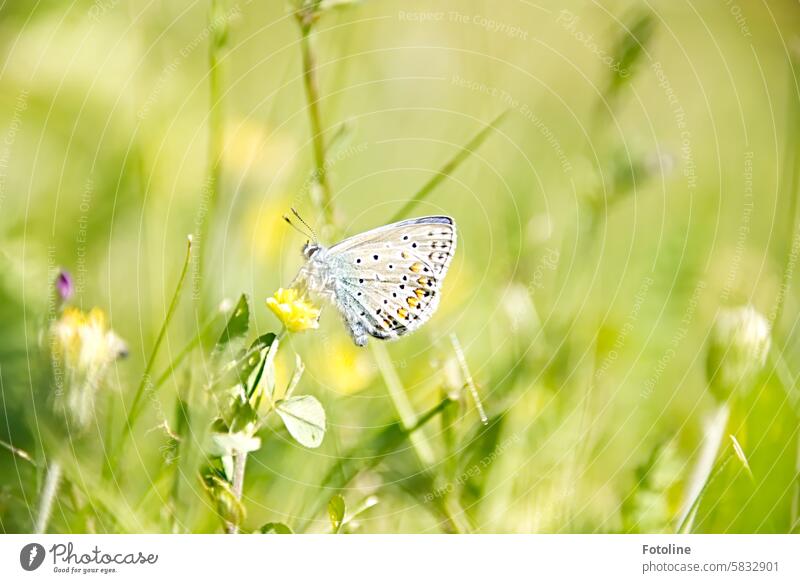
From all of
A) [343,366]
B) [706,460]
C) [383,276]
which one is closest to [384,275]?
[383,276]

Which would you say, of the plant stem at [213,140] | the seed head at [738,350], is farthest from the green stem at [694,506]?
the plant stem at [213,140]

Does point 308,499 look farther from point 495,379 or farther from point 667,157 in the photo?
point 667,157

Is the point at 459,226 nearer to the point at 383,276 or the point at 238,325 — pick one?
the point at 383,276

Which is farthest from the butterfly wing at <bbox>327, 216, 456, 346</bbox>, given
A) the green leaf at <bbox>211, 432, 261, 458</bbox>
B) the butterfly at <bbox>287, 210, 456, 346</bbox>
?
the green leaf at <bbox>211, 432, 261, 458</bbox>

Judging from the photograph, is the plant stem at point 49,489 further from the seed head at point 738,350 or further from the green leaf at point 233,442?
the seed head at point 738,350
